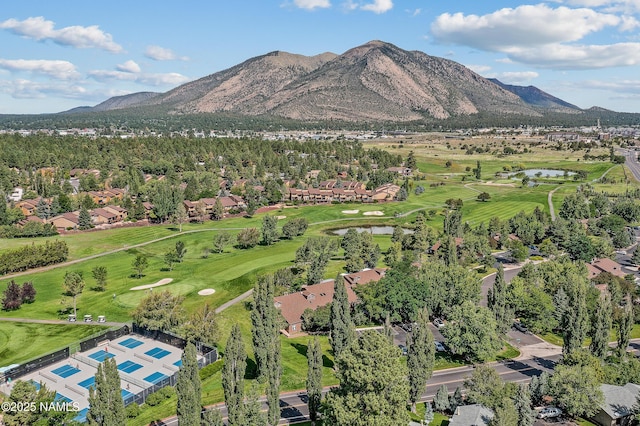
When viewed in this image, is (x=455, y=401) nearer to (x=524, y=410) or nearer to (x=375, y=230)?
(x=524, y=410)

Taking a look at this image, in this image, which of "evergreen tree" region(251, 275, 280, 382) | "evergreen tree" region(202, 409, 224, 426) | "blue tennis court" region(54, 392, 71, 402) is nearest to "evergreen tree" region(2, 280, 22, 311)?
"blue tennis court" region(54, 392, 71, 402)

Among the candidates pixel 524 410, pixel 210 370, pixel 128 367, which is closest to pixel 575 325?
pixel 524 410

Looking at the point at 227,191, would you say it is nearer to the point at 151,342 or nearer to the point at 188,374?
the point at 151,342

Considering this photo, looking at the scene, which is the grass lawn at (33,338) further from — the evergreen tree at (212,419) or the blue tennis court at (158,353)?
the evergreen tree at (212,419)

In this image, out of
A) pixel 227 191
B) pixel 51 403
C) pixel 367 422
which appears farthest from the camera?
pixel 227 191

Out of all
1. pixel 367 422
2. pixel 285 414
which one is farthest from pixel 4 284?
pixel 367 422

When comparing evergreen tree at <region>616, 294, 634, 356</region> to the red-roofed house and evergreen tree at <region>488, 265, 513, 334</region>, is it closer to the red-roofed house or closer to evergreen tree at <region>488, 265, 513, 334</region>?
evergreen tree at <region>488, 265, 513, 334</region>

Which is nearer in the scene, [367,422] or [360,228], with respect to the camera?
[367,422]
